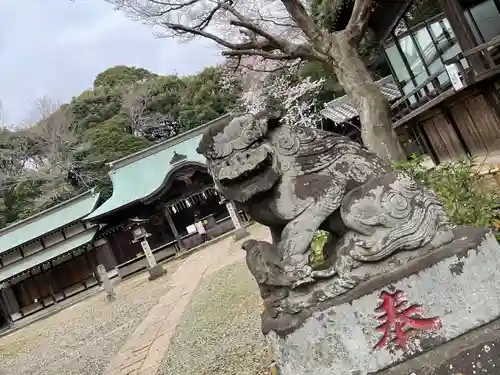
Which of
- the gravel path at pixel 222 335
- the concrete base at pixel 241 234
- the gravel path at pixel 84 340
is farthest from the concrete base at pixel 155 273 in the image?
the gravel path at pixel 222 335

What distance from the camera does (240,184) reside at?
2.78m

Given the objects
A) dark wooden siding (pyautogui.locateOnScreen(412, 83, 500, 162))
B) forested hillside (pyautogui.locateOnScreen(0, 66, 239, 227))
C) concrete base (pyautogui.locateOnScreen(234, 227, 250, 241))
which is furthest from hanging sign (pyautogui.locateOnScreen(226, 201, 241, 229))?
forested hillside (pyautogui.locateOnScreen(0, 66, 239, 227))

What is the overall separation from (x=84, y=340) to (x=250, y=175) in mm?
11478

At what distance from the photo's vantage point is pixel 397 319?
2598 mm

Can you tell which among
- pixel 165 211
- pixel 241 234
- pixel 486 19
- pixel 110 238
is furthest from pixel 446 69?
pixel 110 238

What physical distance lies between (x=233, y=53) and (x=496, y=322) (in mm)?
9227

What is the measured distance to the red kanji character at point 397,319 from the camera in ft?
8.52

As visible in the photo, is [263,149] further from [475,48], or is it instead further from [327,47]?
[475,48]

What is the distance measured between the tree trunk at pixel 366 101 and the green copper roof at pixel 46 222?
21205mm

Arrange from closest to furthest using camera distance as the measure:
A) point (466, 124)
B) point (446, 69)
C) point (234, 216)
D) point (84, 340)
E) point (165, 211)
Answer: point (446, 69)
point (466, 124)
point (84, 340)
point (234, 216)
point (165, 211)

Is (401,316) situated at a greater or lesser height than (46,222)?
lesser

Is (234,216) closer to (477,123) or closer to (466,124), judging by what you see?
(466,124)

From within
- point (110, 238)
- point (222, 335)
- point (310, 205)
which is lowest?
point (222, 335)

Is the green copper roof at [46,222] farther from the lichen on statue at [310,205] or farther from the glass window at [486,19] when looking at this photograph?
the lichen on statue at [310,205]
